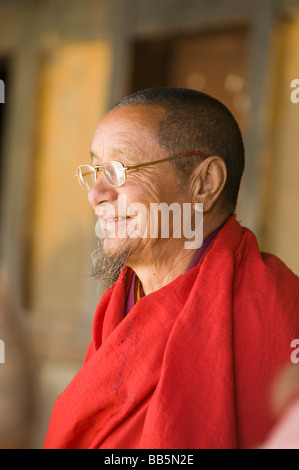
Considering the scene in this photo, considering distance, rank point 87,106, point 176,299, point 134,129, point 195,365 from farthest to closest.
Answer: point 87,106 → point 134,129 → point 176,299 → point 195,365

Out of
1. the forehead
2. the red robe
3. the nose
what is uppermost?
the forehead

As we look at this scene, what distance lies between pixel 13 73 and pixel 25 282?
6.49ft

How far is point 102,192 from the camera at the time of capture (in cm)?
158

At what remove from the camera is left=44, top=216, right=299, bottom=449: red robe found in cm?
129

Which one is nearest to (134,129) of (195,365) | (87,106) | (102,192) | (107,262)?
(102,192)

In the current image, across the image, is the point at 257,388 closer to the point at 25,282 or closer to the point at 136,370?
the point at 136,370

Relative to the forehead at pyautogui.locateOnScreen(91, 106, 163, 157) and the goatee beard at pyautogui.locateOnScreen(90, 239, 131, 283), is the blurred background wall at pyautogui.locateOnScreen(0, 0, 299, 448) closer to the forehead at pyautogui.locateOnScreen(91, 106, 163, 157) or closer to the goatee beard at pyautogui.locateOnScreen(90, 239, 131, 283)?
the goatee beard at pyautogui.locateOnScreen(90, 239, 131, 283)

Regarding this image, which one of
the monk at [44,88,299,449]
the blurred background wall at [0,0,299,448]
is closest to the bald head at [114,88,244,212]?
the monk at [44,88,299,449]

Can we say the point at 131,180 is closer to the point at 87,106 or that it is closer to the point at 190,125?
the point at 190,125

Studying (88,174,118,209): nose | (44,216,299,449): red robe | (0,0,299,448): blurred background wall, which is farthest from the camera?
(0,0,299,448): blurred background wall

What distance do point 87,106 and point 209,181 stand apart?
404 cm

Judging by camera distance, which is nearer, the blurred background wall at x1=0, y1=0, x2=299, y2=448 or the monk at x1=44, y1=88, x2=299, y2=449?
the monk at x1=44, y1=88, x2=299, y2=449

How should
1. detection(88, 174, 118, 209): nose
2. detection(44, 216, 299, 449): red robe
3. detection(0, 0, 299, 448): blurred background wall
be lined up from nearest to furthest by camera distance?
detection(44, 216, 299, 449): red robe → detection(88, 174, 118, 209): nose → detection(0, 0, 299, 448): blurred background wall

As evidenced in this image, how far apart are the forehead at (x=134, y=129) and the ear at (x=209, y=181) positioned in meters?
0.14
